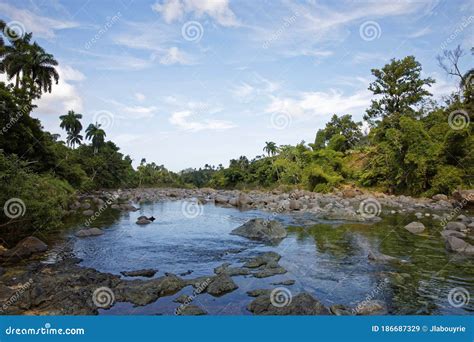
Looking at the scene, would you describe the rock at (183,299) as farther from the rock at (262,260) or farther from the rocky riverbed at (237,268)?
the rock at (262,260)

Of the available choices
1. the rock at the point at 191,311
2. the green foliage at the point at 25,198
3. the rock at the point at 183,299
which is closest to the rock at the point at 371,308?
the rock at the point at 191,311

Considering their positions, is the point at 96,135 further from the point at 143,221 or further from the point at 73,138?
the point at 143,221

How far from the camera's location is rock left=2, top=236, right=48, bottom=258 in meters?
10.5

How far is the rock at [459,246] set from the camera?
10782 millimetres

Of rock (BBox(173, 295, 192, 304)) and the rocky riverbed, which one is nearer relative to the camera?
the rocky riverbed

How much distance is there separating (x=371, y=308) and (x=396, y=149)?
94.9 feet

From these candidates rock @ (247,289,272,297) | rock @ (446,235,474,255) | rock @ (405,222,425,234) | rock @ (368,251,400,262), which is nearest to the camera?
rock @ (247,289,272,297)

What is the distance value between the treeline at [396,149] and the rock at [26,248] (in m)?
27.5

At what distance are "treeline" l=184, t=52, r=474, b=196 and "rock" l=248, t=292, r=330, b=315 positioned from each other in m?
25.1

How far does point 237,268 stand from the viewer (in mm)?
9320

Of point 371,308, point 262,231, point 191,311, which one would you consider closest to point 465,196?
point 262,231

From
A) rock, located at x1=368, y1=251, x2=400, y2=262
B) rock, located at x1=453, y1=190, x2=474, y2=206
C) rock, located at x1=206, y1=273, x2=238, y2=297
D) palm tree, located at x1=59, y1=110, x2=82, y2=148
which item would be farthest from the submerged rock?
palm tree, located at x1=59, y1=110, x2=82, y2=148

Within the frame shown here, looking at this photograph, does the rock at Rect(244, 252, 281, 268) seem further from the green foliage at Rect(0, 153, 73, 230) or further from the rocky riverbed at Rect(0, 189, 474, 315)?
the green foliage at Rect(0, 153, 73, 230)

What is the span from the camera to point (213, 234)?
1552 cm
